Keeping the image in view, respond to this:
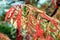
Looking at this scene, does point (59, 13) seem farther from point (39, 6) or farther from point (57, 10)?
point (39, 6)

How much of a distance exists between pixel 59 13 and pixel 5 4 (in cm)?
55

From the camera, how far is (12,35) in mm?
1596

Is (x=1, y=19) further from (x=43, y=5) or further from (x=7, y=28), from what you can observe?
(x=43, y=5)

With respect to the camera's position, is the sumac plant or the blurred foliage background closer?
the sumac plant

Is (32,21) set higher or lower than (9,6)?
higher

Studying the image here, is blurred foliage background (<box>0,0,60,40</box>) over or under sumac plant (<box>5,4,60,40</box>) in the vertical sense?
under

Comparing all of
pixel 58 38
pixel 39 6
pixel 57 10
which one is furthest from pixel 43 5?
pixel 58 38

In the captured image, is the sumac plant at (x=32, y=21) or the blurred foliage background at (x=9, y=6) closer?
the sumac plant at (x=32, y=21)

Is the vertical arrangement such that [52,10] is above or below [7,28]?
above

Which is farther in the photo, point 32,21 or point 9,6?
point 9,6

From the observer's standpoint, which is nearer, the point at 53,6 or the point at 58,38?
the point at 58,38

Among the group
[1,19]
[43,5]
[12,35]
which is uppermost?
[43,5]

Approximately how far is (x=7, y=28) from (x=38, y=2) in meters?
0.41

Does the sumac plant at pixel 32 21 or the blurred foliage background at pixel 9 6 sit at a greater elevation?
the sumac plant at pixel 32 21
